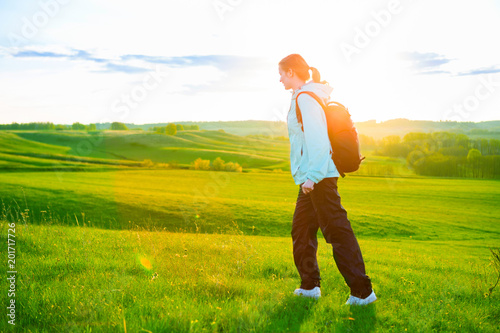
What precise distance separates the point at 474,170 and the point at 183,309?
85.4m

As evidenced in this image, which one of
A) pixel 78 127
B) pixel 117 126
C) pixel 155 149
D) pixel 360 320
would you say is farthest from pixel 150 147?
pixel 360 320

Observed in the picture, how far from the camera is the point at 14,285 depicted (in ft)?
15.4

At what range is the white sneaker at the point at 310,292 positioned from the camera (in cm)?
481

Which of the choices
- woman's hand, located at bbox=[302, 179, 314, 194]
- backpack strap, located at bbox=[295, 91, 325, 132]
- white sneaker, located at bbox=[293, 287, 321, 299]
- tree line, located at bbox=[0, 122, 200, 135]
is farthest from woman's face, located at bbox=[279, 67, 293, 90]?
tree line, located at bbox=[0, 122, 200, 135]

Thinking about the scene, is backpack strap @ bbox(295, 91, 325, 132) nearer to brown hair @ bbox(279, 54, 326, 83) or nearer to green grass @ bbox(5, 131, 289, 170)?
brown hair @ bbox(279, 54, 326, 83)

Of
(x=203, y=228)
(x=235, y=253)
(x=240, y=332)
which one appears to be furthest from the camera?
(x=203, y=228)

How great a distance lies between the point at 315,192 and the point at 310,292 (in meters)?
1.35

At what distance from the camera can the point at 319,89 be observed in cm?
468

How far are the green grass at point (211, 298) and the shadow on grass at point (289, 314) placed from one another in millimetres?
13

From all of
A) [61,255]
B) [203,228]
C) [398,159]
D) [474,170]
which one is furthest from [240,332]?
[398,159]

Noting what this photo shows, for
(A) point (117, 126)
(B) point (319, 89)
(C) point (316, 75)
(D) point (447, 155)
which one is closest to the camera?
(B) point (319, 89)

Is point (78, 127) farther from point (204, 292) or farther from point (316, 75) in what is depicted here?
point (316, 75)

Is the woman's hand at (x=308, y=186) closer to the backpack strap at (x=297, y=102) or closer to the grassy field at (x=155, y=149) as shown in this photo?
the backpack strap at (x=297, y=102)

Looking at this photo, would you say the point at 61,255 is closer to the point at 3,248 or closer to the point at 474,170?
the point at 3,248
